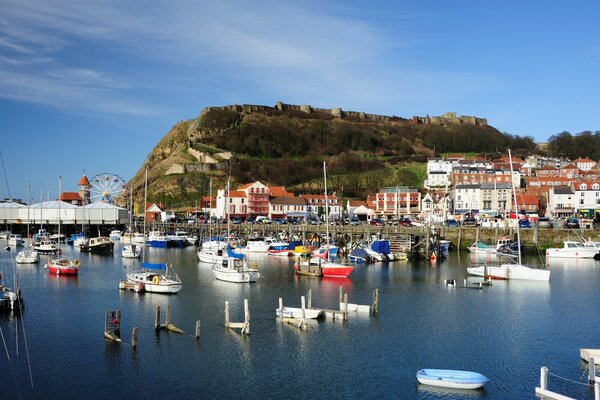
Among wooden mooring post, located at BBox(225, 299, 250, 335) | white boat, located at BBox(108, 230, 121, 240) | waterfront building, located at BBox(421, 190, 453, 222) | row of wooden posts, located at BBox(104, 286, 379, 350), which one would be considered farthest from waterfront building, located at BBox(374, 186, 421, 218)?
wooden mooring post, located at BBox(225, 299, 250, 335)

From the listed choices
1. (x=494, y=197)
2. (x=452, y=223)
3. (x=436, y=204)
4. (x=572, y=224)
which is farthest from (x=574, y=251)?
(x=436, y=204)

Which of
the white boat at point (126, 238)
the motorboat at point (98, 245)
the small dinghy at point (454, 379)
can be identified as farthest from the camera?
the white boat at point (126, 238)

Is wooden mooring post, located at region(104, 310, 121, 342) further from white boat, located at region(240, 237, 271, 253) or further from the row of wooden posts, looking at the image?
white boat, located at region(240, 237, 271, 253)

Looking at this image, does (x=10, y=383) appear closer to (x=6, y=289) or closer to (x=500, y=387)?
(x=6, y=289)

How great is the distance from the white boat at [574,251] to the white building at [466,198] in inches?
1529

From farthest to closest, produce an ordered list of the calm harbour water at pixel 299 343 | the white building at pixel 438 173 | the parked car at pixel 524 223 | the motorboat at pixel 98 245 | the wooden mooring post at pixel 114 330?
the white building at pixel 438 173, the parked car at pixel 524 223, the motorboat at pixel 98 245, the wooden mooring post at pixel 114 330, the calm harbour water at pixel 299 343

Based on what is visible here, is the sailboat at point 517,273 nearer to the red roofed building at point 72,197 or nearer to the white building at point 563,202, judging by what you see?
the white building at point 563,202

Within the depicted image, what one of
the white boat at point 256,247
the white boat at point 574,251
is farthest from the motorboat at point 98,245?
the white boat at point 574,251

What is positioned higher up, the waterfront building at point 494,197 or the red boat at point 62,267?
the waterfront building at point 494,197

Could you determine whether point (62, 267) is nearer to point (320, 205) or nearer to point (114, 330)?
point (114, 330)

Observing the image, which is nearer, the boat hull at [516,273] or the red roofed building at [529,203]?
the boat hull at [516,273]

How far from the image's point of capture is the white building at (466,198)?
10638 centimetres

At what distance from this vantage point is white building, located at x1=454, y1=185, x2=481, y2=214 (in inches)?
4188

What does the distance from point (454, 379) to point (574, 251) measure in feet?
158
